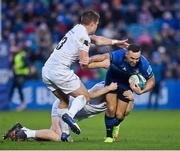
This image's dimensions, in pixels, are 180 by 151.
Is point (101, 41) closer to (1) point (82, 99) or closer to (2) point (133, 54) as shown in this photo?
(2) point (133, 54)

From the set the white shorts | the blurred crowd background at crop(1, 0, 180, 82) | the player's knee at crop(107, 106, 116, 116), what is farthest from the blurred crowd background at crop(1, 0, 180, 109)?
the white shorts

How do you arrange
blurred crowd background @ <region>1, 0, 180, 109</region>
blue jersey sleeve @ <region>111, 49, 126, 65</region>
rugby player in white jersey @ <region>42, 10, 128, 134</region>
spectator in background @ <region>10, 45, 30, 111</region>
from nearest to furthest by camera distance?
rugby player in white jersey @ <region>42, 10, 128, 134</region>, blue jersey sleeve @ <region>111, 49, 126, 65</region>, spectator in background @ <region>10, 45, 30, 111</region>, blurred crowd background @ <region>1, 0, 180, 109</region>

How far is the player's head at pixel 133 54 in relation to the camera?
13.9 m

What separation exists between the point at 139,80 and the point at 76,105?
4.15 ft

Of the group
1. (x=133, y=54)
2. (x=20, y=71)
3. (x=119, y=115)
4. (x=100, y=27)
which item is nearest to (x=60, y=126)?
(x=119, y=115)

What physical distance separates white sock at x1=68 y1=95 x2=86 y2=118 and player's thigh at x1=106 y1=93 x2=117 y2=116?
648mm

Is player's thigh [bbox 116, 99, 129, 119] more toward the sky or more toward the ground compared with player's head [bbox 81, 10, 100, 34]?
more toward the ground

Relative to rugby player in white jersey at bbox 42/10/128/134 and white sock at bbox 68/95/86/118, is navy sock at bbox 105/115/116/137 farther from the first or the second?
A: white sock at bbox 68/95/86/118

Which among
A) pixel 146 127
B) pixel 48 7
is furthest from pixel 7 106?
pixel 146 127

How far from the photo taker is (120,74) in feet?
47.6

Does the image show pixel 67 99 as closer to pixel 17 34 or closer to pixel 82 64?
pixel 82 64

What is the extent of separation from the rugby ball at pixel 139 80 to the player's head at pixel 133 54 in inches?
11.2

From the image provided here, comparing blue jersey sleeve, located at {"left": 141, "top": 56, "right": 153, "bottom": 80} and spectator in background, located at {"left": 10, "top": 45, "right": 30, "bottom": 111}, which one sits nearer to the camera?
blue jersey sleeve, located at {"left": 141, "top": 56, "right": 153, "bottom": 80}

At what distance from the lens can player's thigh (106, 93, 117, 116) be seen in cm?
1441
